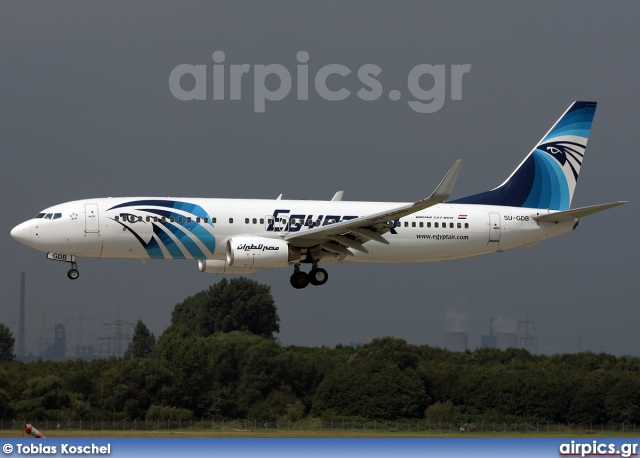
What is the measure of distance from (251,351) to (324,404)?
37.2ft

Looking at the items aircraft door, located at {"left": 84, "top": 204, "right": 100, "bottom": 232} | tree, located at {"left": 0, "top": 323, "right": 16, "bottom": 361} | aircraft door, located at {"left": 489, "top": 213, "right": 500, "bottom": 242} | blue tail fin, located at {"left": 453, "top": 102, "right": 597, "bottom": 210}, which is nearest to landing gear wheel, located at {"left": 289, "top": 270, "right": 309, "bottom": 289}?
blue tail fin, located at {"left": 453, "top": 102, "right": 597, "bottom": 210}

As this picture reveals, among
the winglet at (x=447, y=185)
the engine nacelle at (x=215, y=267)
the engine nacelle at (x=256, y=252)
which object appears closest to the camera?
the winglet at (x=447, y=185)

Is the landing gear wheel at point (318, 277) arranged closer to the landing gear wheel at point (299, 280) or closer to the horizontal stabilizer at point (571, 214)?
the landing gear wheel at point (299, 280)

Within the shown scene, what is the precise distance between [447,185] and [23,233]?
1852cm

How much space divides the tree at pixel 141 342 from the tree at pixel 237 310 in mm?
5630

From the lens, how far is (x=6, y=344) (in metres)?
123

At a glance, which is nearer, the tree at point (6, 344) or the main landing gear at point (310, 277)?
the main landing gear at point (310, 277)

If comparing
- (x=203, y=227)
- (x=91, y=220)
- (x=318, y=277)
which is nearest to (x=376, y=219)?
(x=318, y=277)

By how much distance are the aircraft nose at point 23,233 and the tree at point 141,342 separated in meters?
79.4

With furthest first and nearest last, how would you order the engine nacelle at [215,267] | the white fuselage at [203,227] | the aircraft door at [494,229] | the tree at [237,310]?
1. the tree at [237,310]
2. the aircraft door at [494,229]
3. the engine nacelle at [215,267]
4. the white fuselage at [203,227]

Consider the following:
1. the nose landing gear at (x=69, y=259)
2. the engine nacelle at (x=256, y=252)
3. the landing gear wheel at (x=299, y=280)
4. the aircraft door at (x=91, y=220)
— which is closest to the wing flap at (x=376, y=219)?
the engine nacelle at (x=256, y=252)

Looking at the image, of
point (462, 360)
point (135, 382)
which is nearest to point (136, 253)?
point (135, 382)

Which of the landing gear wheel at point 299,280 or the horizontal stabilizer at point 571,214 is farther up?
the horizontal stabilizer at point 571,214

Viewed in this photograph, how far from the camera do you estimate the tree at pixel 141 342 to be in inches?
5221
